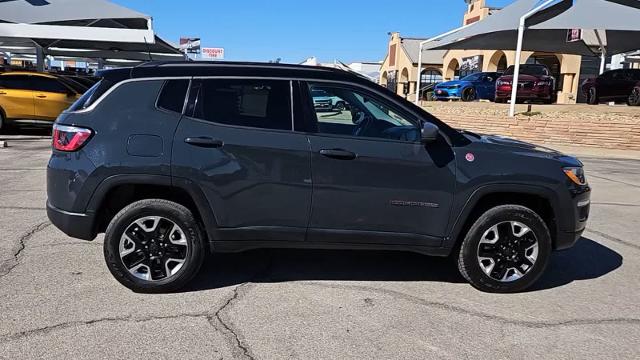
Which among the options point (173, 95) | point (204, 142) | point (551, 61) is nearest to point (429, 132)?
point (204, 142)

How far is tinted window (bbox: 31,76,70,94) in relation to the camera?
47.2 feet

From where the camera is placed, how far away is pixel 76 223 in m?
4.16

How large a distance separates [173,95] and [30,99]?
12023 mm

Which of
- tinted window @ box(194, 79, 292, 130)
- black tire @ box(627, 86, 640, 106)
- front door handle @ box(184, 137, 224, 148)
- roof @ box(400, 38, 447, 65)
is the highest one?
roof @ box(400, 38, 447, 65)

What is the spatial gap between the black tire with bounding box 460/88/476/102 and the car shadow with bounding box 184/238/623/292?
21271 mm

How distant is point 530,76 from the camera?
71.5 ft

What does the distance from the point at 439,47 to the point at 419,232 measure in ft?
74.0

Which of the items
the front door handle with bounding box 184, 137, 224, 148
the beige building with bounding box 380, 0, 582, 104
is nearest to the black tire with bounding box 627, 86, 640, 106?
the beige building with bounding box 380, 0, 582, 104

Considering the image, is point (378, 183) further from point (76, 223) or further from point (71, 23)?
point (71, 23)

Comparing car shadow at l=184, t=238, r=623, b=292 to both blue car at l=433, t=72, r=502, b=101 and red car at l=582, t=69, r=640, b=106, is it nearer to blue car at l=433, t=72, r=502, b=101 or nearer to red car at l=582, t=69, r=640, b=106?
red car at l=582, t=69, r=640, b=106

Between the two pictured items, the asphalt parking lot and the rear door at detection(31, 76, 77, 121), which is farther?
the rear door at detection(31, 76, 77, 121)

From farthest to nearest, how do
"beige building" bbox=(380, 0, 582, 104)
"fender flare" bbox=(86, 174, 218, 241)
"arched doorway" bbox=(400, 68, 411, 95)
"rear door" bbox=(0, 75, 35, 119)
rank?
"arched doorway" bbox=(400, 68, 411, 95), "beige building" bbox=(380, 0, 582, 104), "rear door" bbox=(0, 75, 35, 119), "fender flare" bbox=(86, 174, 218, 241)

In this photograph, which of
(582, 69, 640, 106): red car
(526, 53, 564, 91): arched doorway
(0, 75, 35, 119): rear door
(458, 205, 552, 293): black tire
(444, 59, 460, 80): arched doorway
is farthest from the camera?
(444, 59, 460, 80): arched doorway

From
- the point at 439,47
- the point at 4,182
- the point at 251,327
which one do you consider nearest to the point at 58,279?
the point at 251,327
